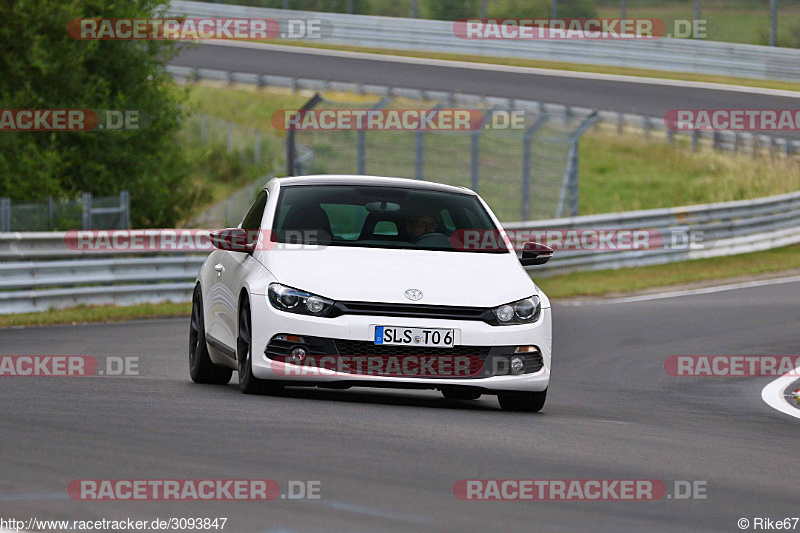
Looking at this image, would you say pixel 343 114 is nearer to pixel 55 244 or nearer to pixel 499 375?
pixel 55 244

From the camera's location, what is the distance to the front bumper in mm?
9141

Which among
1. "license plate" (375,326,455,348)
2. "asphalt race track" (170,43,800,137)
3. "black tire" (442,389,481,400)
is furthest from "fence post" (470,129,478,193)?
"license plate" (375,326,455,348)

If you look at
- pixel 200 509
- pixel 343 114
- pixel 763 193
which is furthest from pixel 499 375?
pixel 763 193

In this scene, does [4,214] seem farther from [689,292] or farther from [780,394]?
[780,394]

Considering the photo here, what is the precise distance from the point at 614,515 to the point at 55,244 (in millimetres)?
14062

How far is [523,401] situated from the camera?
9867mm

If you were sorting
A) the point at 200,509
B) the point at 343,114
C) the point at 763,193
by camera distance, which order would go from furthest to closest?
the point at 763,193, the point at 343,114, the point at 200,509

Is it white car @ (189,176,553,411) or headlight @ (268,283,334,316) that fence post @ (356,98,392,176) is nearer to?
white car @ (189,176,553,411)

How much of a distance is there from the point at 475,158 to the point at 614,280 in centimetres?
304

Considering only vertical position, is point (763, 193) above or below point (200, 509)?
below

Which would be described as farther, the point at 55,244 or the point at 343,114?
the point at 343,114

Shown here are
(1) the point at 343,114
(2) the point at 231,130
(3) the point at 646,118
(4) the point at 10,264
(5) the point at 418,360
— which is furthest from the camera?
(2) the point at 231,130

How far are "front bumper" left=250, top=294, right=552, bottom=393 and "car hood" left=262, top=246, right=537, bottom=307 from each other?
0.44ft

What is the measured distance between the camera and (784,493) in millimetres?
6801
